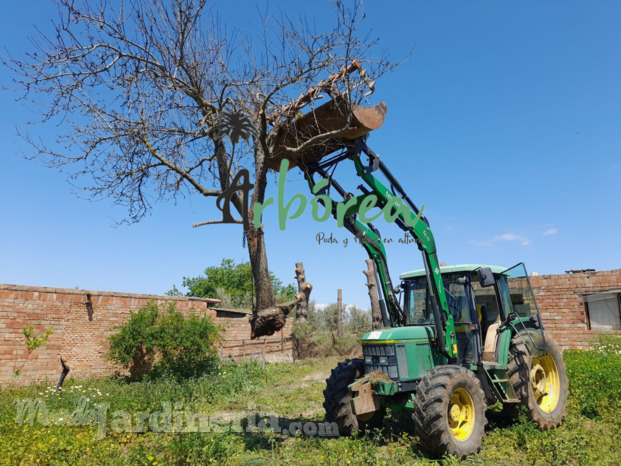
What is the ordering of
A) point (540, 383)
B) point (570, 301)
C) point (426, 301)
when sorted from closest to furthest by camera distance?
point (426, 301) → point (540, 383) → point (570, 301)

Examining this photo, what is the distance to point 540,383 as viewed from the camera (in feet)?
23.7

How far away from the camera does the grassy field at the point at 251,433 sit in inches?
212

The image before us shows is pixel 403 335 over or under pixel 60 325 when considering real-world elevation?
under

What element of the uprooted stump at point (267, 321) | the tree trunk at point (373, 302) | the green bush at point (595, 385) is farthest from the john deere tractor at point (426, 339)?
the tree trunk at point (373, 302)

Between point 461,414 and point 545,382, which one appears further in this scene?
point 545,382

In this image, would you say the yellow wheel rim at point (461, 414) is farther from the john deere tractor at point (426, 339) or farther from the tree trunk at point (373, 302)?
the tree trunk at point (373, 302)

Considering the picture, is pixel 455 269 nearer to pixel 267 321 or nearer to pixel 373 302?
pixel 267 321

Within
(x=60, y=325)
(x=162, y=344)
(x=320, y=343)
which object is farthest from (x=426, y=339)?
(x=320, y=343)

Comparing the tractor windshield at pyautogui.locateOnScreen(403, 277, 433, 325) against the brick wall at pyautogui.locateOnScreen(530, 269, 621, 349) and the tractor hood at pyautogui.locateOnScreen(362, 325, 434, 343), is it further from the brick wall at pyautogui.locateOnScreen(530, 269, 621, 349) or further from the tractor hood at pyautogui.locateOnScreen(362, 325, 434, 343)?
the brick wall at pyautogui.locateOnScreen(530, 269, 621, 349)

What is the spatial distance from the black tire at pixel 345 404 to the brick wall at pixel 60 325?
9.48 meters

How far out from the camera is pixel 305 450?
589cm

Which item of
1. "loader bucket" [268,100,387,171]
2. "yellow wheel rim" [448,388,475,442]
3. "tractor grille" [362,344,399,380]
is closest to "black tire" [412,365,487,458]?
"yellow wheel rim" [448,388,475,442]

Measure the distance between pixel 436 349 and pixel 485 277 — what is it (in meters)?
1.31

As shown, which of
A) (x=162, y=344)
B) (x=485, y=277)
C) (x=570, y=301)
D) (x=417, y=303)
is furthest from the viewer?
(x=570, y=301)
